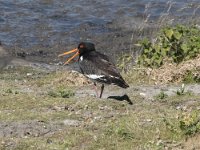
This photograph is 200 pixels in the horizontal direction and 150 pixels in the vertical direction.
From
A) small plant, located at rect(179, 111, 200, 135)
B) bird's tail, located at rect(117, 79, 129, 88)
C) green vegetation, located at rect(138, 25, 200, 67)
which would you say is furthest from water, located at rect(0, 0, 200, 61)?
small plant, located at rect(179, 111, 200, 135)

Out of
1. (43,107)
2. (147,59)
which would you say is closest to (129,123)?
(43,107)

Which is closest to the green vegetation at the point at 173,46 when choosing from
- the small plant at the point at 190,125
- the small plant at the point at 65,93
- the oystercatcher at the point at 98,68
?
the oystercatcher at the point at 98,68

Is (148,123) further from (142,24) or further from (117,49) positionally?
(142,24)

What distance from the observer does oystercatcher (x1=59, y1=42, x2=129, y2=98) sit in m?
10.8

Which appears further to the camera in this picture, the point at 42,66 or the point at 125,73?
the point at 42,66

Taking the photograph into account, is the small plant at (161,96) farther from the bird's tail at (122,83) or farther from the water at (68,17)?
the water at (68,17)

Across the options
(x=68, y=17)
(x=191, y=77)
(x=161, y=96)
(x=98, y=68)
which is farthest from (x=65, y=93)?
(x=68, y=17)

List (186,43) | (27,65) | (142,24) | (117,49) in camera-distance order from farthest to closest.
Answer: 1. (142,24)
2. (117,49)
3. (27,65)
4. (186,43)

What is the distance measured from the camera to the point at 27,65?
15891 mm

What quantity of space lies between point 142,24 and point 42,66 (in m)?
4.80

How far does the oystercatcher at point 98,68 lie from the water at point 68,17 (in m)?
7.13

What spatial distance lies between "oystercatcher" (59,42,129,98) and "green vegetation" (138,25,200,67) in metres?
1.70

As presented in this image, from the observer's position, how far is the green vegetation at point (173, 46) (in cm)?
1279

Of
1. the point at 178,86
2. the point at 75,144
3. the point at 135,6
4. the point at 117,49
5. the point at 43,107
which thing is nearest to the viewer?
the point at 75,144
